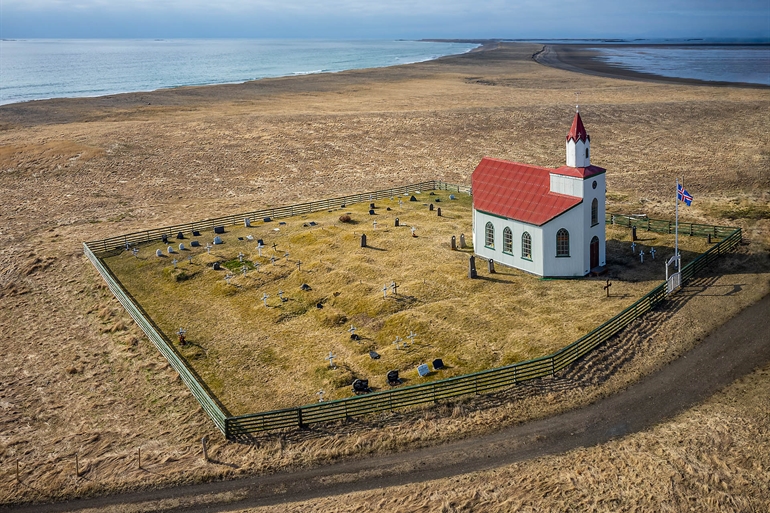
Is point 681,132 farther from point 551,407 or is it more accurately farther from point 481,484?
point 481,484

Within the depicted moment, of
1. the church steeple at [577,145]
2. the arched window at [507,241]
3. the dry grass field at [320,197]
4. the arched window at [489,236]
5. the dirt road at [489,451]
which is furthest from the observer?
the arched window at [489,236]

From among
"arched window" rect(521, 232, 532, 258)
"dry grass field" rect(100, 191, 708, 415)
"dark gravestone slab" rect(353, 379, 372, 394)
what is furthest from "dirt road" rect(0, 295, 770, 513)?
"arched window" rect(521, 232, 532, 258)

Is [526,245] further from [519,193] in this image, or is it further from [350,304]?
[350,304]

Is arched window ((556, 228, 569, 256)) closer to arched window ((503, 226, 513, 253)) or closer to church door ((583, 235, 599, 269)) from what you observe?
church door ((583, 235, 599, 269))

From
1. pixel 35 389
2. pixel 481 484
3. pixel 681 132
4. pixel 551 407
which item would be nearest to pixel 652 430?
pixel 551 407

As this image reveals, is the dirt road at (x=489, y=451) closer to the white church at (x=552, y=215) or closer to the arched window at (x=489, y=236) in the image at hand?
the white church at (x=552, y=215)

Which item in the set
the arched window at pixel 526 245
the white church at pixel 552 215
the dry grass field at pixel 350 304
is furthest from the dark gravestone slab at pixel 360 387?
the arched window at pixel 526 245
